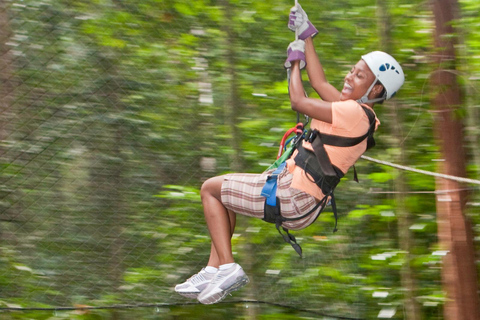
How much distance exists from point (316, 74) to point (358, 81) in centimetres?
21

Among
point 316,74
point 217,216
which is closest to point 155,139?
point 217,216

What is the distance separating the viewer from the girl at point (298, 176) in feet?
8.97

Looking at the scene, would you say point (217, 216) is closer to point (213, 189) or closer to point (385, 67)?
point (213, 189)

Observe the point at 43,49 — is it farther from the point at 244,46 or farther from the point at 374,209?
the point at 374,209

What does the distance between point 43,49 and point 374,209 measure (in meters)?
2.37

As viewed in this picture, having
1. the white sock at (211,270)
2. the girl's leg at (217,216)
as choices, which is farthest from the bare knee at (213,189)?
the white sock at (211,270)

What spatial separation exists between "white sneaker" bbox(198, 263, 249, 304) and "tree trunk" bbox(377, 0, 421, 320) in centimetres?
152

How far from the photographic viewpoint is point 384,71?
9.09 feet

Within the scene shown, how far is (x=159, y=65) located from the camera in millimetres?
3771

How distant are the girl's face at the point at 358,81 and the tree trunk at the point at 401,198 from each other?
1129 mm

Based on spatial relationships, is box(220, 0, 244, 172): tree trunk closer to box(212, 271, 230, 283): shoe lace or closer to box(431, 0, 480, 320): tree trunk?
box(212, 271, 230, 283): shoe lace

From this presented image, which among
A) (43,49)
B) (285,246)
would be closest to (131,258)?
(285,246)

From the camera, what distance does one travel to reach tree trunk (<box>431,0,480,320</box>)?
3682 mm

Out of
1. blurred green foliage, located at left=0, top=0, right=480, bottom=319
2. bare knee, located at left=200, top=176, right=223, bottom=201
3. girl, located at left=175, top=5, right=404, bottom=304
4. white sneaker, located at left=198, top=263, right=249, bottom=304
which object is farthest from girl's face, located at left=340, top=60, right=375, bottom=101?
blurred green foliage, located at left=0, top=0, right=480, bottom=319
